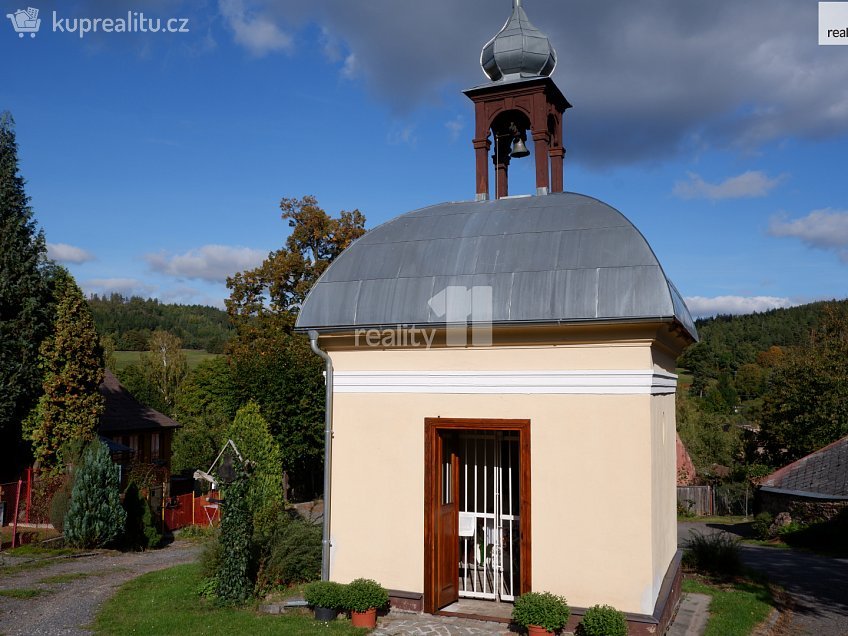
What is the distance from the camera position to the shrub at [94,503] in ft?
49.2

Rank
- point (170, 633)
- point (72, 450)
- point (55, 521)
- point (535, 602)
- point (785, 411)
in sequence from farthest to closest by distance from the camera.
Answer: point (785, 411), point (72, 450), point (55, 521), point (170, 633), point (535, 602)

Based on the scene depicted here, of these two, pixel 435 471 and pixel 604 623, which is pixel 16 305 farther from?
pixel 604 623

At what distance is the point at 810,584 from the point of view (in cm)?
1320

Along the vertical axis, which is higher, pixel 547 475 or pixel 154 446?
pixel 547 475

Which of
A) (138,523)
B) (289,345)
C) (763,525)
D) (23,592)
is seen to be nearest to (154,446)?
(289,345)

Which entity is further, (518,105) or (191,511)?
(191,511)

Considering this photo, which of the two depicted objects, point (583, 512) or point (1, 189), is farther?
point (1, 189)

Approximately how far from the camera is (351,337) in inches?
368

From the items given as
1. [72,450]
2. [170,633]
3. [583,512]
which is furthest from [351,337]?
[72,450]

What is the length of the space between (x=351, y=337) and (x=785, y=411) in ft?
85.6

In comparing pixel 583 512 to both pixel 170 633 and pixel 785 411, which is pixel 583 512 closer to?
pixel 170 633

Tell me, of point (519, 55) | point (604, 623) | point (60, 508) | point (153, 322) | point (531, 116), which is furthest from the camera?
point (153, 322)

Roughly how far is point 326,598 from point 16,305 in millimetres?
15661

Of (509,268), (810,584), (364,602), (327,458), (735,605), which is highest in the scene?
(509,268)
